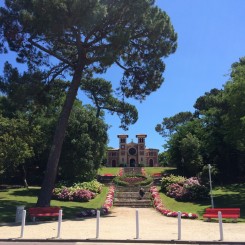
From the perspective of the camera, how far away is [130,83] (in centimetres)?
2570

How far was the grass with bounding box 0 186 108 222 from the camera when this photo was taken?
2014cm

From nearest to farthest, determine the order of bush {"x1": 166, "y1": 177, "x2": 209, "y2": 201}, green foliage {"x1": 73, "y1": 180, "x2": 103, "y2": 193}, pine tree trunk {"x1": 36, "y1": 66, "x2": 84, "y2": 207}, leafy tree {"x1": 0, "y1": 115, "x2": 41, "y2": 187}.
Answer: pine tree trunk {"x1": 36, "y1": 66, "x2": 84, "y2": 207} < bush {"x1": 166, "y1": 177, "x2": 209, "y2": 201} < leafy tree {"x1": 0, "y1": 115, "x2": 41, "y2": 187} < green foliage {"x1": 73, "y1": 180, "x2": 103, "y2": 193}

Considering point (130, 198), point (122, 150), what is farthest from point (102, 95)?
point (122, 150)

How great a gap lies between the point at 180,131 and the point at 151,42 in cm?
2546

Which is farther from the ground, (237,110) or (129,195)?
(237,110)

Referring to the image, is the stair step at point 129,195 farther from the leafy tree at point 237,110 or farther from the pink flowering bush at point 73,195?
the leafy tree at point 237,110

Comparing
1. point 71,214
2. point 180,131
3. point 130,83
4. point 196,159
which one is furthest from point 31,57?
point 180,131

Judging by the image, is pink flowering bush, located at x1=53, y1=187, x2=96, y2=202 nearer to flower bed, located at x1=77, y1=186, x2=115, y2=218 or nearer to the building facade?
→ flower bed, located at x1=77, y1=186, x2=115, y2=218

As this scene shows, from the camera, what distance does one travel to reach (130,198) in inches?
1241

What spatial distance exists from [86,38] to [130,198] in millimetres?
15487

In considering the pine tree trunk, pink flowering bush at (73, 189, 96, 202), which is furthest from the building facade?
the pine tree trunk

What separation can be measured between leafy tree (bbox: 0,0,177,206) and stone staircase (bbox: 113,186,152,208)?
9.14 metres

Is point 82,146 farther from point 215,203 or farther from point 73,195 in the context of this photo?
point 215,203

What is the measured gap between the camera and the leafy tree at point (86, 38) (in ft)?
67.7
